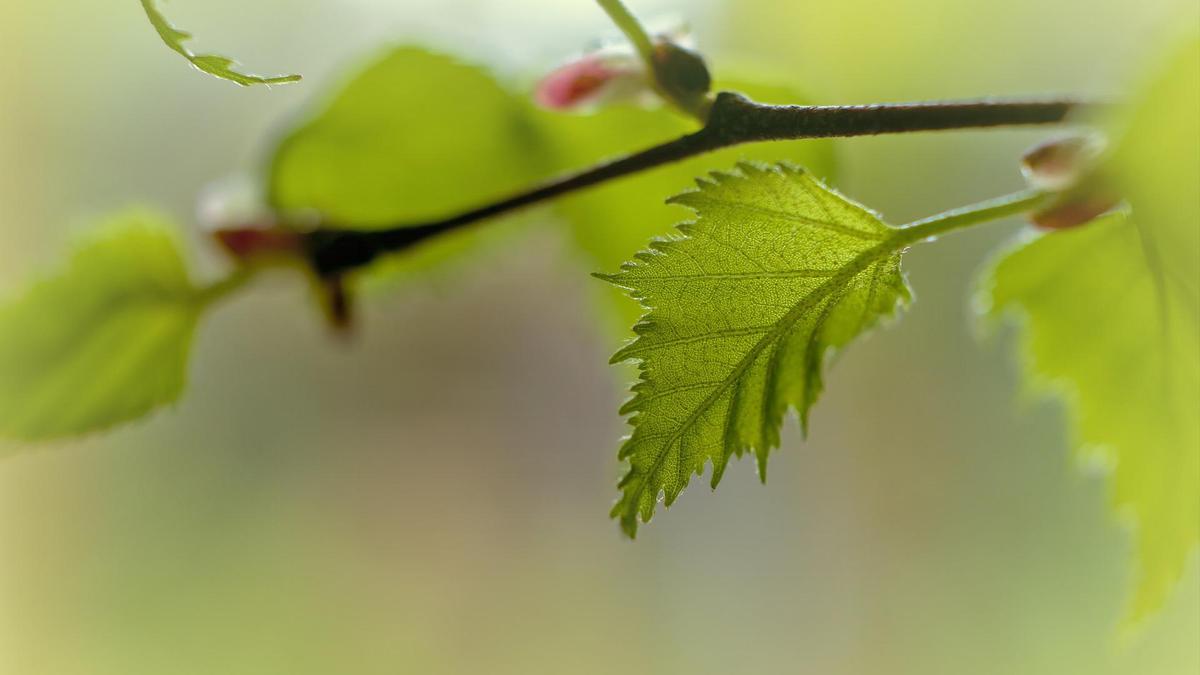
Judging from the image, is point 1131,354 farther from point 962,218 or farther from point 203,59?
point 203,59

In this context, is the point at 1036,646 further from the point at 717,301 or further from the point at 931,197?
the point at 717,301

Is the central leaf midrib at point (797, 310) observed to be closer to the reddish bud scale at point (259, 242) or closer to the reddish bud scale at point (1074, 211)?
the reddish bud scale at point (1074, 211)

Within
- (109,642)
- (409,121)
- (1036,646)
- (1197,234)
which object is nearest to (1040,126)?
(1197,234)

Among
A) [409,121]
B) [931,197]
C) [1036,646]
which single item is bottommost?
[1036,646]

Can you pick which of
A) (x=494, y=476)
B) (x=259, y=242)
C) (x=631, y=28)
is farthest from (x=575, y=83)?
(x=494, y=476)

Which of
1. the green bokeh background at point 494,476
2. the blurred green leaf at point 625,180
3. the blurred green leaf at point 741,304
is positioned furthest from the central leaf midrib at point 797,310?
the green bokeh background at point 494,476
